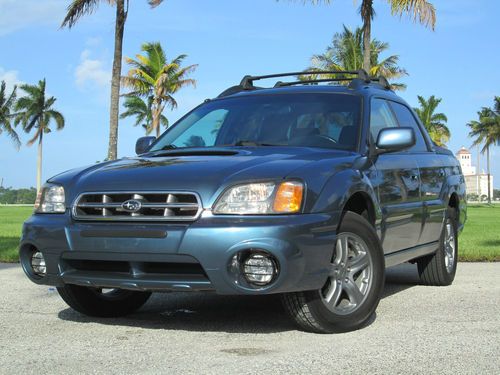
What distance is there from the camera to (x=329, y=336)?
14.5 ft

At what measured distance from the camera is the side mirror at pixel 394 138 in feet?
16.8

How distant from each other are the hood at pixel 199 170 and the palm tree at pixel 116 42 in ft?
45.8

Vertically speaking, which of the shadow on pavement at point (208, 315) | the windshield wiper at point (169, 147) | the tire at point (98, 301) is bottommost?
the shadow on pavement at point (208, 315)

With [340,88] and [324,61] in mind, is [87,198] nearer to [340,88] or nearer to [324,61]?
[340,88]

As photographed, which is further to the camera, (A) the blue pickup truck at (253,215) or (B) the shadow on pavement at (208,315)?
(B) the shadow on pavement at (208,315)

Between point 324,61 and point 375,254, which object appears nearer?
point 375,254

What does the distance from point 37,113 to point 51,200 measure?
7265cm

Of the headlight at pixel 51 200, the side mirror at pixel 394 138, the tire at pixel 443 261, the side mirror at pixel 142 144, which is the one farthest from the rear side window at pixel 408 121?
the headlight at pixel 51 200

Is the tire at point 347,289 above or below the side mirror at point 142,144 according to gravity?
below

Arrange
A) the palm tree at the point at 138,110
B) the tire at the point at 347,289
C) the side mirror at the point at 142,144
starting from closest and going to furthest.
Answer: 1. the tire at the point at 347,289
2. the side mirror at the point at 142,144
3. the palm tree at the point at 138,110

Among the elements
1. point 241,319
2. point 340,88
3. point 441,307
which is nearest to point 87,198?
point 241,319

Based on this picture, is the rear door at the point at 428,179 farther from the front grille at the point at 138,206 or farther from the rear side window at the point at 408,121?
the front grille at the point at 138,206

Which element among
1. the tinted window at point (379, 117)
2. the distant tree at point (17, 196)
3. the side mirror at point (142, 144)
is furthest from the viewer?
the distant tree at point (17, 196)

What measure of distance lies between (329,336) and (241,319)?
0.90 meters
